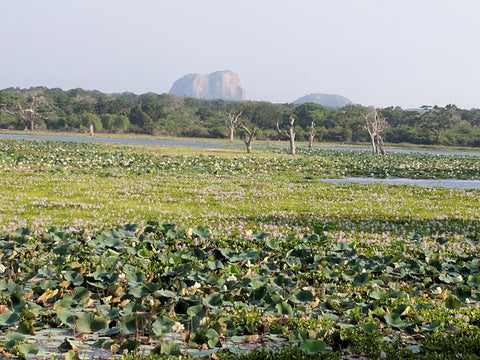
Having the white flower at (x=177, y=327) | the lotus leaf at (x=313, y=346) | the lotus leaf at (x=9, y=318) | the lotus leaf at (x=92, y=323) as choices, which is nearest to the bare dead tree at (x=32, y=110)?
the lotus leaf at (x=9, y=318)

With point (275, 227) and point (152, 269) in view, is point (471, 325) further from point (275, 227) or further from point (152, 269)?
point (275, 227)

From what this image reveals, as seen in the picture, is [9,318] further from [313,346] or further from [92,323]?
[313,346]

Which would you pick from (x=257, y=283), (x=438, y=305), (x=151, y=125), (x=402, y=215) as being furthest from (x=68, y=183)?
(x=151, y=125)

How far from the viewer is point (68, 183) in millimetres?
19781

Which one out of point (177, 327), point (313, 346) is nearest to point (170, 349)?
point (177, 327)

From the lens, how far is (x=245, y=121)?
118938 millimetres

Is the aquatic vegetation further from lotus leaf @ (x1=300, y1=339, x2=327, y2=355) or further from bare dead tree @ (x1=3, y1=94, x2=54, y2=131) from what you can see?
bare dead tree @ (x1=3, y1=94, x2=54, y2=131)

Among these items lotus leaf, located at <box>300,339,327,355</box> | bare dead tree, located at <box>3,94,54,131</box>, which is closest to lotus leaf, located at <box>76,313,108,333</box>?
lotus leaf, located at <box>300,339,327,355</box>

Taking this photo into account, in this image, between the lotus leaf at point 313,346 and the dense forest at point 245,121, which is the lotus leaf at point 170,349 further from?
the dense forest at point 245,121

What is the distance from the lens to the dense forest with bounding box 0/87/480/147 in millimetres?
107688

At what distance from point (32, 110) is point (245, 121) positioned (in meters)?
48.8

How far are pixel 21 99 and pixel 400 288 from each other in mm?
132384

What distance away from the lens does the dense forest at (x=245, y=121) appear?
108 meters

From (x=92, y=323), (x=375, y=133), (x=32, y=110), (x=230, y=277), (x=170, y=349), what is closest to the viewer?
(x=170, y=349)
